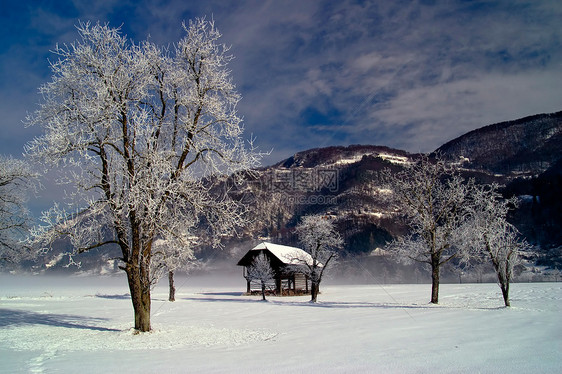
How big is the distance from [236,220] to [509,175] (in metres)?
208

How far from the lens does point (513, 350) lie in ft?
26.3

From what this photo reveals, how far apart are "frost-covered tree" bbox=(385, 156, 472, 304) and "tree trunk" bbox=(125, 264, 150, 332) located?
18.0 m

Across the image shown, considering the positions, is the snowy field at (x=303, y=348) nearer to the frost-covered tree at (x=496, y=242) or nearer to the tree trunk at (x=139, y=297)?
the tree trunk at (x=139, y=297)

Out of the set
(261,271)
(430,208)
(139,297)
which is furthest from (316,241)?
(139,297)

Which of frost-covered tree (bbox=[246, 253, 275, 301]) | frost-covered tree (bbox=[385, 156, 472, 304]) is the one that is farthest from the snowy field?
frost-covered tree (bbox=[246, 253, 275, 301])

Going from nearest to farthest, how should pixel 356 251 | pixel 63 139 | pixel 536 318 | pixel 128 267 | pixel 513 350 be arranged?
pixel 513 350 → pixel 63 139 → pixel 128 267 → pixel 536 318 → pixel 356 251

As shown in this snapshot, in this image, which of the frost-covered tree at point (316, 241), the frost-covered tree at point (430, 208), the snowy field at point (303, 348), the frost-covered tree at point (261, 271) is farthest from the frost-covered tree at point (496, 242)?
the frost-covered tree at point (261, 271)

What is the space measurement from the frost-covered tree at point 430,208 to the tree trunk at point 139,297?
18.0 metres

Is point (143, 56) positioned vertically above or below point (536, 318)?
above

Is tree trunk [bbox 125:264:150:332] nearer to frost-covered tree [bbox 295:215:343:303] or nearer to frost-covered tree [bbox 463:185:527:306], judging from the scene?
frost-covered tree [bbox 463:185:527:306]

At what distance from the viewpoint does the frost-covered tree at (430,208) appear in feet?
80.1

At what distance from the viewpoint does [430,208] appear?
1011 inches

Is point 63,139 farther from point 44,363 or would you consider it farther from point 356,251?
point 356,251

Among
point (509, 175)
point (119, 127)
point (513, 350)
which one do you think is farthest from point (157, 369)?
point (509, 175)
